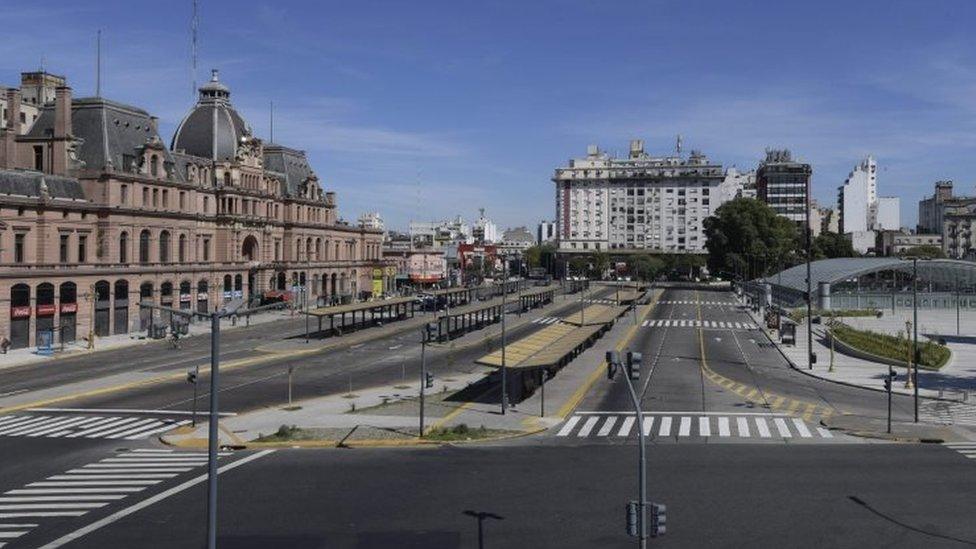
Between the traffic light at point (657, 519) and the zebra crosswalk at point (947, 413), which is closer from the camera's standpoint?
the traffic light at point (657, 519)

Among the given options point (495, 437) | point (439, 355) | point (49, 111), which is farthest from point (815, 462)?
point (49, 111)

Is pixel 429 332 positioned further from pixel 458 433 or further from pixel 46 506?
pixel 46 506

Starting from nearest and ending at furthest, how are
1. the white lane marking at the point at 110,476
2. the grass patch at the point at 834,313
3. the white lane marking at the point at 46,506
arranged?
the white lane marking at the point at 46,506, the white lane marking at the point at 110,476, the grass patch at the point at 834,313

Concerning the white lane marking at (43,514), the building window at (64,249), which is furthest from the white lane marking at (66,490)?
the building window at (64,249)

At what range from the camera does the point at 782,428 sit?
37500mm

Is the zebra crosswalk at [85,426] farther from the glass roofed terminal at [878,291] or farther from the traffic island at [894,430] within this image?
the glass roofed terminal at [878,291]

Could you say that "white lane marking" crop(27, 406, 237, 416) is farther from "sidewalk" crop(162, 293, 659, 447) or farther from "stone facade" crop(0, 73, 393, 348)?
"stone facade" crop(0, 73, 393, 348)

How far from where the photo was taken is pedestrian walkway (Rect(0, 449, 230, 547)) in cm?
2397

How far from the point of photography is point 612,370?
21891 mm

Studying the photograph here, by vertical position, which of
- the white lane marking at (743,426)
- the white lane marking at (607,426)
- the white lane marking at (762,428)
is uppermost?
the white lane marking at (743,426)

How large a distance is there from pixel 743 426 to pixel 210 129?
81.7 metres

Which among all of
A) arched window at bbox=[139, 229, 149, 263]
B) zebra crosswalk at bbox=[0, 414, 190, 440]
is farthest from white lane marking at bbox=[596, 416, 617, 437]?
arched window at bbox=[139, 229, 149, 263]

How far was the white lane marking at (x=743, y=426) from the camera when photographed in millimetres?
35969

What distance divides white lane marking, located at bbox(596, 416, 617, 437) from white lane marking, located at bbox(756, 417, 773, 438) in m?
6.00
